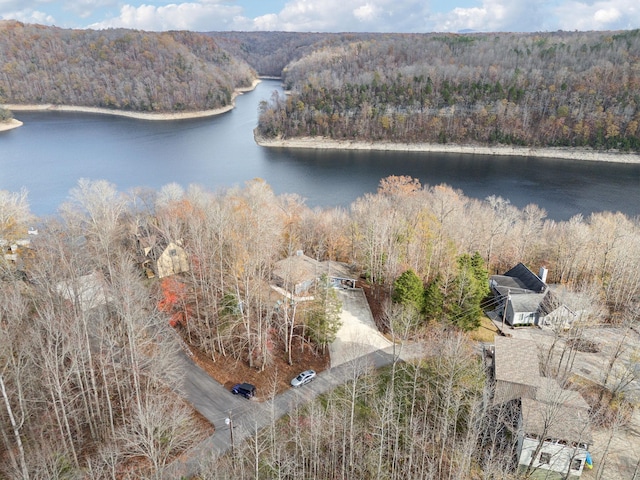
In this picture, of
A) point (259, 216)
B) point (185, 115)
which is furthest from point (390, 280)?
point (185, 115)

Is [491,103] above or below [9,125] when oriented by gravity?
above

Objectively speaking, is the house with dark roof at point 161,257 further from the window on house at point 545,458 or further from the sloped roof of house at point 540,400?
the window on house at point 545,458

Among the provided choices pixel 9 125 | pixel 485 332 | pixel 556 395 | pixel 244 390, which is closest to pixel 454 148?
pixel 485 332

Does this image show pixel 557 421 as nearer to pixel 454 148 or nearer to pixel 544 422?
pixel 544 422

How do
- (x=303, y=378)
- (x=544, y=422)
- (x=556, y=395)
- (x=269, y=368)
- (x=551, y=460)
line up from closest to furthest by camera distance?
1. (x=556, y=395)
2. (x=544, y=422)
3. (x=551, y=460)
4. (x=303, y=378)
5. (x=269, y=368)

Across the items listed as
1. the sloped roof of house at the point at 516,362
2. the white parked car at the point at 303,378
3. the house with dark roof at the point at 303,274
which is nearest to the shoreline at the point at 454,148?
the house with dark roof at the point at 303,274

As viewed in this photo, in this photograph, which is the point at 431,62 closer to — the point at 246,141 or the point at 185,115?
the point at 246,141

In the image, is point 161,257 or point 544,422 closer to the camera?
point 544,422
